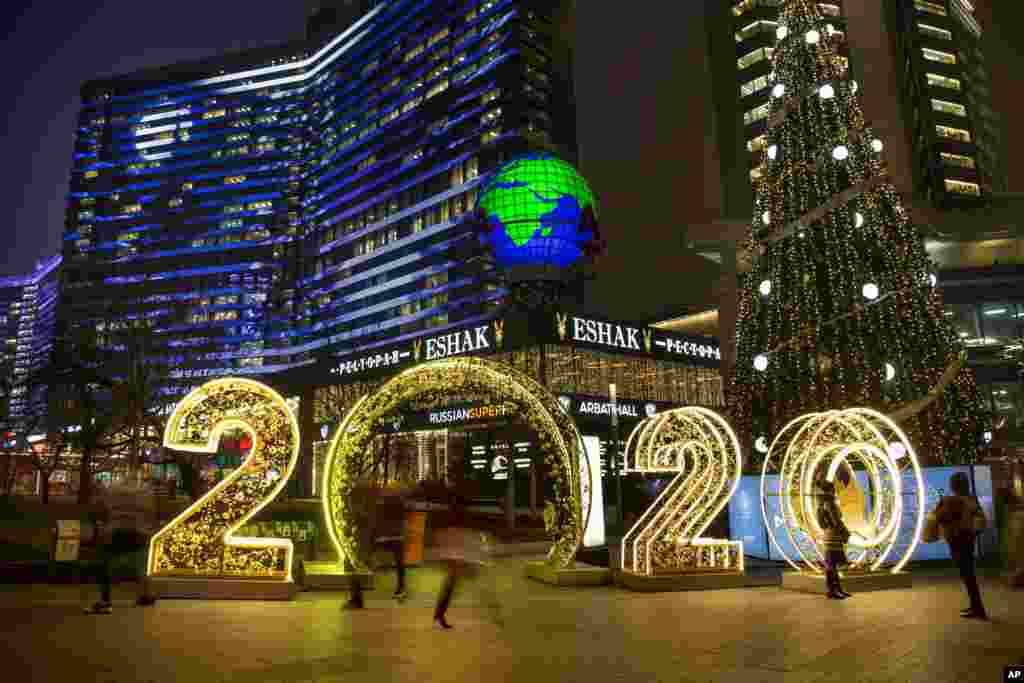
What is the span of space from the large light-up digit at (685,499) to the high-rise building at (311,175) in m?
41.9

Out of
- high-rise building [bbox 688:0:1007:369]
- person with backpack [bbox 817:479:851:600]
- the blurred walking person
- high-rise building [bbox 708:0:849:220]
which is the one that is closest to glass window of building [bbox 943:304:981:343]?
high-rise building [bbox 708:0:849:220]

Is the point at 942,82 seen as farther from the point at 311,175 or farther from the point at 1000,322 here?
the point at 311,175

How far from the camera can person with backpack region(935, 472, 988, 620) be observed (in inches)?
332

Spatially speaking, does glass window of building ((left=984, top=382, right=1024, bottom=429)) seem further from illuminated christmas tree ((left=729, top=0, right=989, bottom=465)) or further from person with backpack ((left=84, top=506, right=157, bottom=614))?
person with backpack ((left=84, top=506, right=157, bottom=614))

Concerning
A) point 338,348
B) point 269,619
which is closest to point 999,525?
point 269,619

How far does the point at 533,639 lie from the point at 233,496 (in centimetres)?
603

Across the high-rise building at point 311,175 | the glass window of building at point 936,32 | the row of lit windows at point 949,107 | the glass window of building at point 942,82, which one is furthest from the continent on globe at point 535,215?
the glass window of building at point 936,32

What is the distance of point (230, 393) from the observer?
11.3 m

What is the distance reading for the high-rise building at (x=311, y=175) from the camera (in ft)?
256

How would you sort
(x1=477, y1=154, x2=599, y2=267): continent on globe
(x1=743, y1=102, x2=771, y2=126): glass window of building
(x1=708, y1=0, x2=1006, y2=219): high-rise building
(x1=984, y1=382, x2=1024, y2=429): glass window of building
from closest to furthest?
(x1=477, y1=154, x2=599, y2=267): continent on globe
(x1=984, y1=382, x2=1024, y2=429): glass window of building
(x1=708, y1=0, x2=1006, y2=219): high-rise building
(x1=743, y1=102, x2=771, y2=126): glass window of building

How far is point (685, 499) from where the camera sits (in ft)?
40.1

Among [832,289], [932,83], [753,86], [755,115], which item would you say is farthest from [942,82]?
[832,289]

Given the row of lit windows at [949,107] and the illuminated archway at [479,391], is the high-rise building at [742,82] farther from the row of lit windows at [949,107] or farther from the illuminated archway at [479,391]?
the row of lit windows at [949,107]

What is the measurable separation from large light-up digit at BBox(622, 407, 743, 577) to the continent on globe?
7851 millimetres
